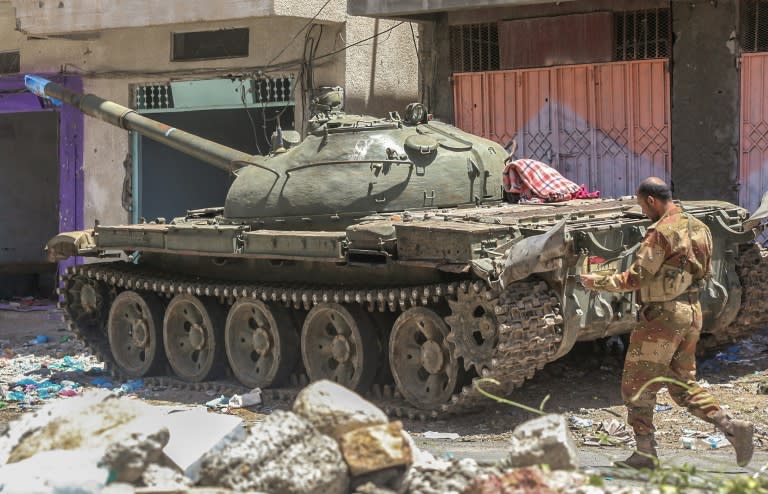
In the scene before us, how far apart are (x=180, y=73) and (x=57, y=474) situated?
1119 centimetres

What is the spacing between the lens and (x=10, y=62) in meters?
18.5

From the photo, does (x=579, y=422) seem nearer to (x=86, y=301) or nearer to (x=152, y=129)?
(x=86, y=301)

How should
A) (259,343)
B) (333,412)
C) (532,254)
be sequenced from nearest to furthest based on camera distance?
(333,412), (532,254), (259,343)

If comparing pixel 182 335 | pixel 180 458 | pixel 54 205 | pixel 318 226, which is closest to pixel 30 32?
pixel 54 205

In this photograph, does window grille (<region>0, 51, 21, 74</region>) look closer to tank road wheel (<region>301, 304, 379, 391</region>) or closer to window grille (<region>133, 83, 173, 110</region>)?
window grille (<region>133, 83, 173, 110</region>)

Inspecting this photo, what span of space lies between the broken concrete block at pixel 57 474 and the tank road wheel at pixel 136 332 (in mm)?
6257

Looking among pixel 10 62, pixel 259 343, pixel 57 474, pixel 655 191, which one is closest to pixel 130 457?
pixel 57 474

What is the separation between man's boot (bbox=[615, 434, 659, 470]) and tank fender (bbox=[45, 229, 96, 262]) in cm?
668

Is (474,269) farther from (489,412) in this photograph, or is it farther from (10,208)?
(10,208)

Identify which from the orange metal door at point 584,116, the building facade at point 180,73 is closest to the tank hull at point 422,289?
the orange metal door at point 584,116

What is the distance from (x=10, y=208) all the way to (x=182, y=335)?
31.9ft

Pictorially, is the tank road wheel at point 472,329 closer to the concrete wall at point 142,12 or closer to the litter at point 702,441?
the litter at point 702,441

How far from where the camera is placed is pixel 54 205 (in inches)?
840

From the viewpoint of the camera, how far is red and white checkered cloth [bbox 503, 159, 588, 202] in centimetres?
1152
